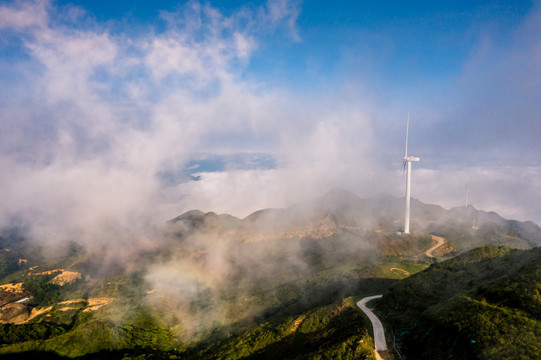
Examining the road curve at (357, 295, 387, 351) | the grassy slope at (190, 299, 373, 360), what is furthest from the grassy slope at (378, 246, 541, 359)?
the grassy slope at (190, 299, 373, 360)

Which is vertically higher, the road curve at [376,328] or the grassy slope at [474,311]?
the grassy slope at [474,311]


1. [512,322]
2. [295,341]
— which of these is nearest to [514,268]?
[512,322]

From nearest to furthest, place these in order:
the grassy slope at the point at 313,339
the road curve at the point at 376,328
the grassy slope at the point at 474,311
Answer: the grassy slope at the point at 474,311 < the road curve at the point at 376,328 < the grassy slope at the point at 313,339

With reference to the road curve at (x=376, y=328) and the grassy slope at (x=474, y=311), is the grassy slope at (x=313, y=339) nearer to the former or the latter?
the road curve at (x=376, y=328)

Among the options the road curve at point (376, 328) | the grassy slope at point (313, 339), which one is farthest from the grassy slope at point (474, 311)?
the grassy slope at point (313, 339)

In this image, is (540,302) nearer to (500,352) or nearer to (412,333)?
(500,352)

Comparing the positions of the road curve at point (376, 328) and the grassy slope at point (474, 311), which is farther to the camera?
the road curve at point (376, 328)

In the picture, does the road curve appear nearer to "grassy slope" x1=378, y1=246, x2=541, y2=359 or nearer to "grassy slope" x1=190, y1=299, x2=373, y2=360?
"grassy slope" x1=190, y1=299, x2=373, y2=360

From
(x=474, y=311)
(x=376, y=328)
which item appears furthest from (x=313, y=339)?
(x=474, y=311)

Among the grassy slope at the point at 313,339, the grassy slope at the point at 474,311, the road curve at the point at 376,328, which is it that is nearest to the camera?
the grassy slope at the point at 474,311
